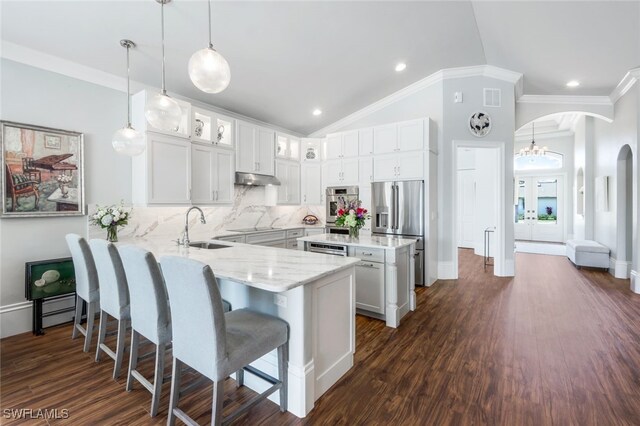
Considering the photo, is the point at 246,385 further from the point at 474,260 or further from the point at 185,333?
the point at 474,260

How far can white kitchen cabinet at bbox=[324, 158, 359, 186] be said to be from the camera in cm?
537

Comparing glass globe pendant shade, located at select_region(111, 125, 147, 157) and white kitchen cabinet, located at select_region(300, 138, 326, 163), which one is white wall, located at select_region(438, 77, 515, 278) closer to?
white kitchen cabinet, located at select_region(300, 138, 326, 163)

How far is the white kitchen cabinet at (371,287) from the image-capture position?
325cm

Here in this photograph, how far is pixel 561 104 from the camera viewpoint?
5598 mm

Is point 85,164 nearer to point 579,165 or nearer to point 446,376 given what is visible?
point 446,376

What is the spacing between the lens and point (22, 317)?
10.00ft

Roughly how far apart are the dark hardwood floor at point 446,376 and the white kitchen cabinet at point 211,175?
2.13m

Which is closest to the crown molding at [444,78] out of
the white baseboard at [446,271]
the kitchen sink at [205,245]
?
the white baseboard at [446,271]

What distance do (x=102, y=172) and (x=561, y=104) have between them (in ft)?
25.2

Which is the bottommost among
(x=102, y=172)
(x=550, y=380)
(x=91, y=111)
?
(x=550, y=380)

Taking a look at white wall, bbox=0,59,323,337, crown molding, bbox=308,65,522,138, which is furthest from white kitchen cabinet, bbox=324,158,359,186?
white wall, bbox=0,59,323,337

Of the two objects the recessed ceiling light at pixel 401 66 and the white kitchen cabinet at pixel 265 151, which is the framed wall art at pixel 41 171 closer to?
the white kitchen cabinet at pixel 265 151

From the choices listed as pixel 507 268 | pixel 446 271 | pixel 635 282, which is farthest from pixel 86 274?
pixel 635 282

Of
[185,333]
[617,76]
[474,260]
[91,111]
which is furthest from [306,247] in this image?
[617,76]
